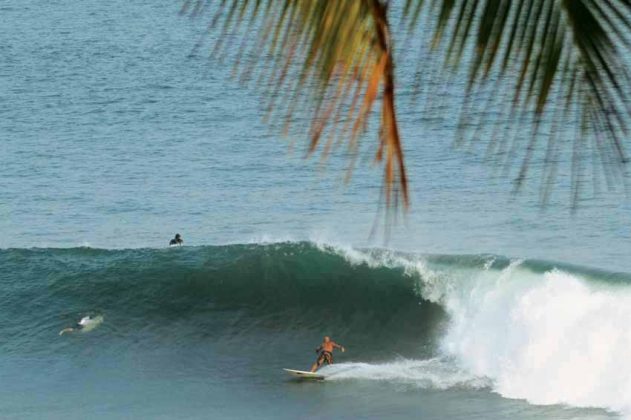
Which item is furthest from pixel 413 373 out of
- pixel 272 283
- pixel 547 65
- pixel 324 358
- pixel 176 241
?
pixel 547 65

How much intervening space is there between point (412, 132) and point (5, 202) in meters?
12.1

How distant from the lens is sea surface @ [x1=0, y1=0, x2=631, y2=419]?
2303 cm

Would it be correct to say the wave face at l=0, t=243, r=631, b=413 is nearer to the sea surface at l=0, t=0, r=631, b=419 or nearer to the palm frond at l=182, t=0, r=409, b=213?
the sea surface at l=0, t=0, r=631, b=419

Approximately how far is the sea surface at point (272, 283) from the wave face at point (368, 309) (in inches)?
2.0

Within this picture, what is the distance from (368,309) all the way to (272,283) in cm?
235

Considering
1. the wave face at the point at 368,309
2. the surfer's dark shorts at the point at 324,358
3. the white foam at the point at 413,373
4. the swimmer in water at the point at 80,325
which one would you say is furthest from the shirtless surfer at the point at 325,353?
the swimmer in water at the point at 80,325

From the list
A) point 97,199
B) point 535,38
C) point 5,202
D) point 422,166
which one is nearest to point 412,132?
point 422,166

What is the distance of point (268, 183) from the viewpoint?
126 ft

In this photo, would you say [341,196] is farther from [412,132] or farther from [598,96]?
[598,96]

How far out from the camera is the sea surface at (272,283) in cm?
2303

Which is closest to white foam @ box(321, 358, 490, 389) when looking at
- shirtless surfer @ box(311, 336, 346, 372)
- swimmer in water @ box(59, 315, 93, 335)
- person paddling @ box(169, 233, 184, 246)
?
shirtless surfer @ box(311, 336, 346, 372)

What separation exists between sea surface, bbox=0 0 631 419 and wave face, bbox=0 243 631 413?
0.17 feet

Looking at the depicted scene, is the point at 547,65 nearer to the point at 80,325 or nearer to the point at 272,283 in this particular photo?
the point at 80,325

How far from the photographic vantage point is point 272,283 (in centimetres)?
2927
